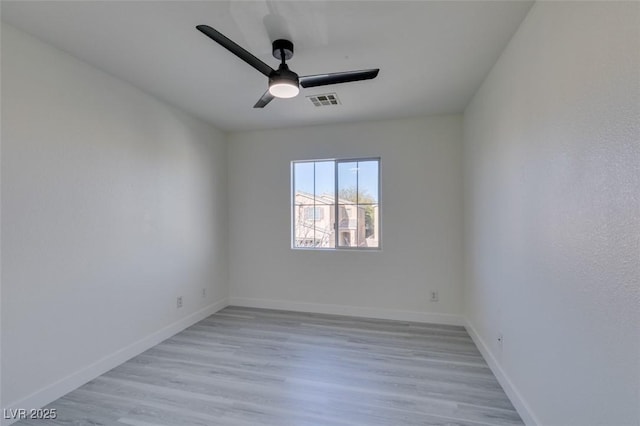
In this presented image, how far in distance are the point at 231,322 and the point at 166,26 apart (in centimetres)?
307

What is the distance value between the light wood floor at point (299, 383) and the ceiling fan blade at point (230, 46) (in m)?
2.29

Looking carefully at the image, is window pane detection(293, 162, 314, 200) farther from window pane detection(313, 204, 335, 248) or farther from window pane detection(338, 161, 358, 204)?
window pane detection(338, 161, 358, 204)

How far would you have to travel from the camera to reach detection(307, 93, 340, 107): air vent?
9.67ft

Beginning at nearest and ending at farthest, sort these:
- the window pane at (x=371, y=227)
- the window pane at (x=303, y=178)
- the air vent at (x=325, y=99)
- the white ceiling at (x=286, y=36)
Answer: the white ceiling at (x=286, y=36) → the air vent at (x=325, y=99) → the window pane at (x=371, y=227) → the window pane at (x=303, y=178)

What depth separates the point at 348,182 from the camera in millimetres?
3947

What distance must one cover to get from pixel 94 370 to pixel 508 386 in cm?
316

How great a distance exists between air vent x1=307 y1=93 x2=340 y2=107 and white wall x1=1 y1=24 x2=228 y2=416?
62.3 inches

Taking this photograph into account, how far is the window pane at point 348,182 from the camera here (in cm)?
392

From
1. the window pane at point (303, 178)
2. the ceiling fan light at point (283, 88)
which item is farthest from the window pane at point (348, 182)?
the ceiling fan light at point (283, 88)

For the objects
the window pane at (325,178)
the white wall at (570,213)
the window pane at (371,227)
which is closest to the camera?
the white wall at (570,213)

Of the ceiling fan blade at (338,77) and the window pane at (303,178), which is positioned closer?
the ceiling fan blade at (338,77)

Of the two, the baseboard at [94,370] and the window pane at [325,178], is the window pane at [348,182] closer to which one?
the window pane at [325,178]

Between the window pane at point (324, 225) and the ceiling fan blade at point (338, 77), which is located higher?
the ceiling fan blade at point (338, 77)

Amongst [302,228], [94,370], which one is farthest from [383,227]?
[94,370]
